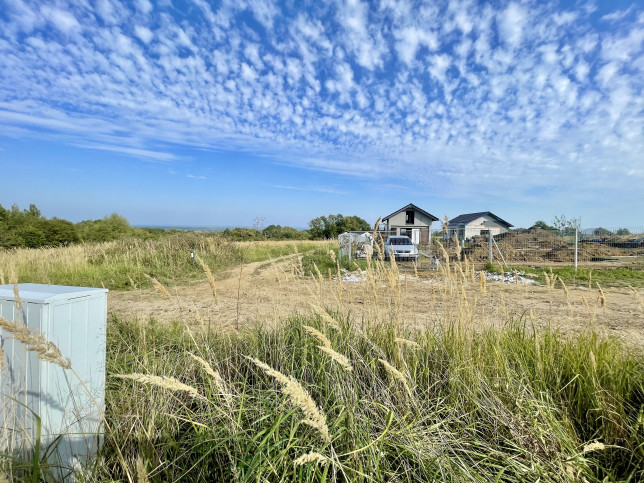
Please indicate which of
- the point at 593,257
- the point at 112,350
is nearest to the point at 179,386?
the point at 112,350

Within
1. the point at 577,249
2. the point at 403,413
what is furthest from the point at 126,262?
the point at 577,249

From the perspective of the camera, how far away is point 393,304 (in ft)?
11.6

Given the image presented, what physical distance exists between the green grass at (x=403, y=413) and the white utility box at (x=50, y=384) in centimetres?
19

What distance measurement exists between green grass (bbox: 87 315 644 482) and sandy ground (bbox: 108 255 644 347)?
0.28 meters

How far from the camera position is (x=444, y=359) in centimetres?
268

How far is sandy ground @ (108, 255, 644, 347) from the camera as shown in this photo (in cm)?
307

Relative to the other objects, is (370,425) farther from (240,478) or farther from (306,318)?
(306,318)

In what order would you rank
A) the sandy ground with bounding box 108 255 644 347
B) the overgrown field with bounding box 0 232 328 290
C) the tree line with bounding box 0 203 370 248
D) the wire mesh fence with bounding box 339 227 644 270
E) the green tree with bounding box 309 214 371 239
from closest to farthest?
1. the sandy ground with bounding box 108 255 644 347
2. the overgrown field with bounding box 0 232 328 290
3. the wire mesh fence with bounding box 339 227 644 270
4. the tree line with bounding box 0 203 370 248
5. the green tree with bounding box 309 214 371 239

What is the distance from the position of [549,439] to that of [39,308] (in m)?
3.15

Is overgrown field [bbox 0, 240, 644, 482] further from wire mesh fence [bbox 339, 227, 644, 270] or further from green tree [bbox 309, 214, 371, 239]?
green tree [bbox 309, 214, 371, 239]

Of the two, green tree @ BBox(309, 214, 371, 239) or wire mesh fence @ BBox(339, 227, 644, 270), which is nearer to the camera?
wire mesh fence @ BBox(339, 227, 644, 270)

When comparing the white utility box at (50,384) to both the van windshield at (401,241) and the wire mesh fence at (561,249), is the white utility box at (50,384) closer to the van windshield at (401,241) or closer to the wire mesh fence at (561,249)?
the wire mesh fence at (561,249)

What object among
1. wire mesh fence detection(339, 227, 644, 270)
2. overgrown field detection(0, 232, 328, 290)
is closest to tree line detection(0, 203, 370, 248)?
overgrown field detection(0, 232, 328, 290)

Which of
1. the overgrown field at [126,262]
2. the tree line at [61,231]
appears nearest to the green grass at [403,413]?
the overgrown field at [126,262]
